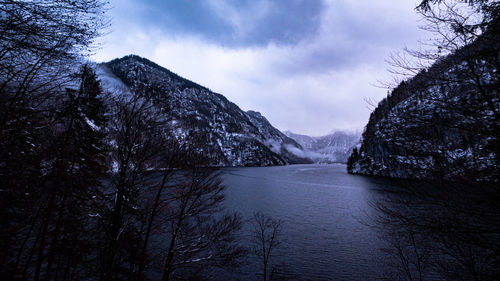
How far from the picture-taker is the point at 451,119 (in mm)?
3982

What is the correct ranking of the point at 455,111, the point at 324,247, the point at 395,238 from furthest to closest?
1. the point at 324,247
2. the point at 395,238
3. the point at 455,111

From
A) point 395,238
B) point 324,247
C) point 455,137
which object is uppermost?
point 455,137

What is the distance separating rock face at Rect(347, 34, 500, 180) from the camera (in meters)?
3.65

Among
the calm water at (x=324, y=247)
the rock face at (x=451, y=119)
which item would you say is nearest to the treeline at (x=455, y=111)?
the rock face at (x=451, y=119)

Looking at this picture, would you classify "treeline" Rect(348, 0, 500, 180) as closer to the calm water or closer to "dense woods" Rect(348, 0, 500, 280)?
"dense woods" Rect(348, 0, 500, 280)

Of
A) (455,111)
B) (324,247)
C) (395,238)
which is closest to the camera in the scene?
(455,111)

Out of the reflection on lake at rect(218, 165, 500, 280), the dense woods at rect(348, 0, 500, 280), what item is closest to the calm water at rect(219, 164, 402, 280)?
the reflection on lake at rect(218, 165, 500, 280)

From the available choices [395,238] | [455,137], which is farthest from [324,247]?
[455,137]

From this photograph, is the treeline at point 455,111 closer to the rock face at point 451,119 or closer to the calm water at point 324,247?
the rock face at point 451,119

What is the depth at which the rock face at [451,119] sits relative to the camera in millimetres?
3646

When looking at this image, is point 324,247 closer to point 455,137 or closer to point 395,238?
point 395,238

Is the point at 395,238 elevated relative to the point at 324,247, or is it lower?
elevated

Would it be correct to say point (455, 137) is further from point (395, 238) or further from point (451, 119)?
point (395, 238)

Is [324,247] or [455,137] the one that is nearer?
[455,137]
